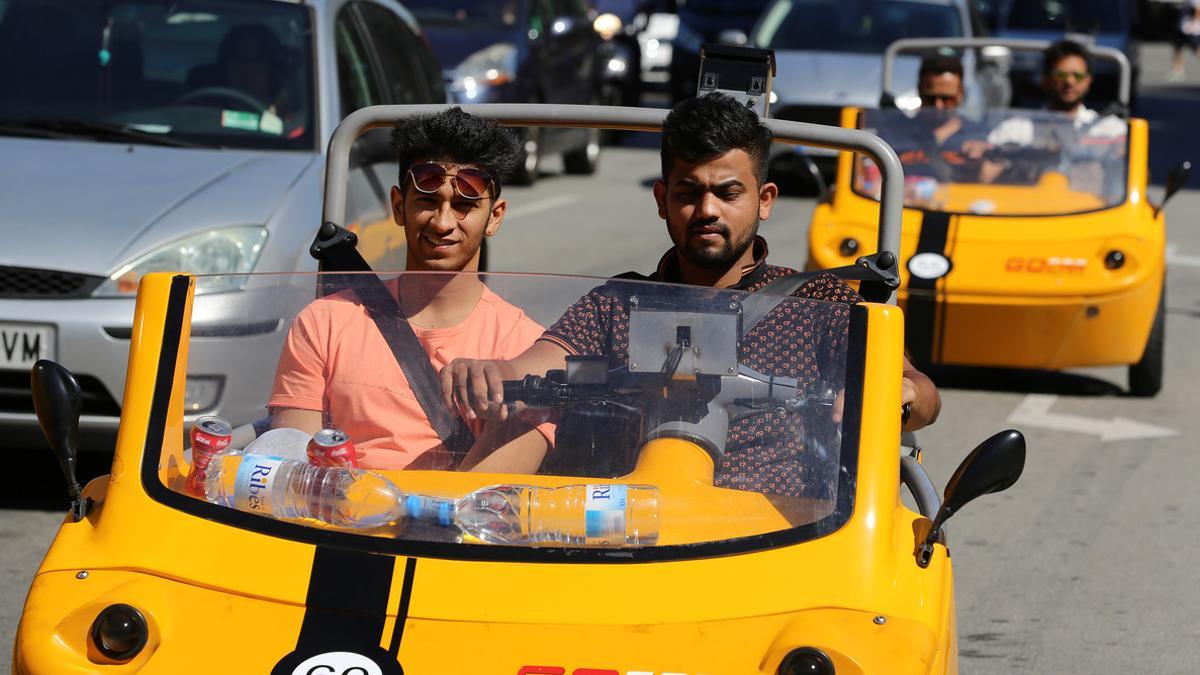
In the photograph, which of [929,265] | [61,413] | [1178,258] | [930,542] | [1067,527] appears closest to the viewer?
[930,542]

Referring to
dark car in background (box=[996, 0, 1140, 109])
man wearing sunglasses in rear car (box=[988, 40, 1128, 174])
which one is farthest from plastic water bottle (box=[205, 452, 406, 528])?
dark car in background (box=[996, 0, 1140, 109])

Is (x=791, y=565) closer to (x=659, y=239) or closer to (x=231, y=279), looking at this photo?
(x=231, y=279)

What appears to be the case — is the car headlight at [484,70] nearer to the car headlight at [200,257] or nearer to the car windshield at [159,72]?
the car windshield at [159,72]

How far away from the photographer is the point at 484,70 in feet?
45.4

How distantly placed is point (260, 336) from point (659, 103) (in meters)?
20.2

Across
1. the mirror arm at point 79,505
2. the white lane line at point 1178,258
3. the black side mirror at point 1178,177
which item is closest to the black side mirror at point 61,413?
the mirror arm at point 79,505

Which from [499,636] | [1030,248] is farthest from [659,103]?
[499,636]

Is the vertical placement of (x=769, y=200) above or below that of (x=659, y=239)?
above

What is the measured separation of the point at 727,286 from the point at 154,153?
3.11 m

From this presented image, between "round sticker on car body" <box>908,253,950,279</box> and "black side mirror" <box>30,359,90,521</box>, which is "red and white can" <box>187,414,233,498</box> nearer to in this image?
"black side mirror" <box>30,359,90,521</box>

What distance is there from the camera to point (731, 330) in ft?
10.5

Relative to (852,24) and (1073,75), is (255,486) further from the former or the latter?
(852,24)

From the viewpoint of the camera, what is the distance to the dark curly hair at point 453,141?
155 inches

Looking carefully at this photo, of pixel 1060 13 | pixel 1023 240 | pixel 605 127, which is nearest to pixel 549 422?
pixel 605 127
